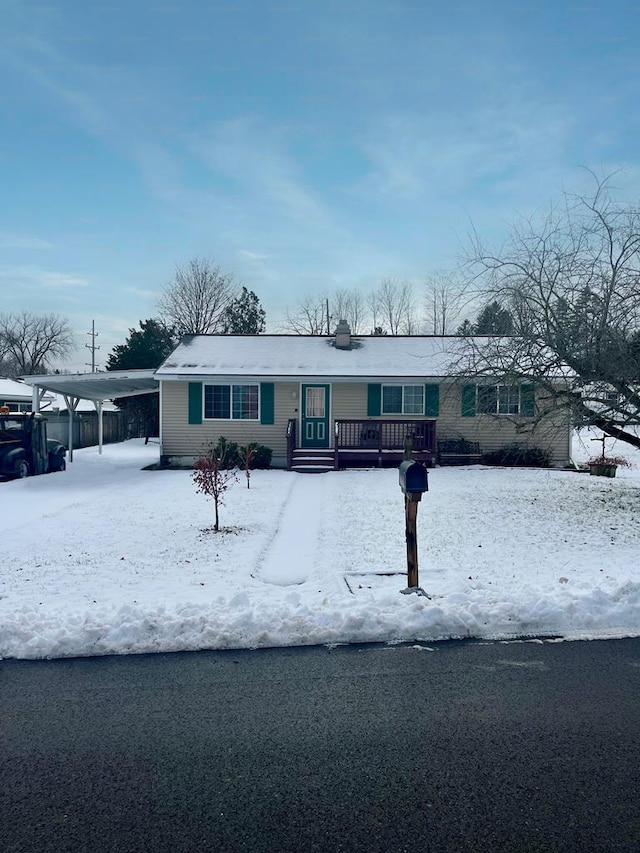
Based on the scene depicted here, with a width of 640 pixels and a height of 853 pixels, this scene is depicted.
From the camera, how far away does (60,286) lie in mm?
29172

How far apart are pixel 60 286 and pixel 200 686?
2982 cm

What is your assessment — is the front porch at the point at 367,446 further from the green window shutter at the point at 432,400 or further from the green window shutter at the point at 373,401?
the green window shutter at the point at 432,400

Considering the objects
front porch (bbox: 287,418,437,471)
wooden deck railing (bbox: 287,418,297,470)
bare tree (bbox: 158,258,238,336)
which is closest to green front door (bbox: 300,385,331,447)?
wooden deck railing (bbox: 287,418,297,470)

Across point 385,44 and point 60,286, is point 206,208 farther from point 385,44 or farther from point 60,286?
point 60,286

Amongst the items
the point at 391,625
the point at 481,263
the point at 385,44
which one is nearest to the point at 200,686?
the point at 391,625

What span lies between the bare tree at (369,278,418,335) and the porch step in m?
27.4

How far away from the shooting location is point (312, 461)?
1652 centimetres

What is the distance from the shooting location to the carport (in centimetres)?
1628

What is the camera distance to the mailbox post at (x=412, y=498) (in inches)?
206

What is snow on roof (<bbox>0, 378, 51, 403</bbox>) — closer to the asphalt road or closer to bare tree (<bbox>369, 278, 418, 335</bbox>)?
the asphalt road

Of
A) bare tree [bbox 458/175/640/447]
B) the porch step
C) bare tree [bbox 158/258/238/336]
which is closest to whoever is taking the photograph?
bare tree [bbox 458/175/640/447]

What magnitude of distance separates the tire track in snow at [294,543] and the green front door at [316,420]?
17.4 feet

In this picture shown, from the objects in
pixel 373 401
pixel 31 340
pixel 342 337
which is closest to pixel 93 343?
pixel 31 340

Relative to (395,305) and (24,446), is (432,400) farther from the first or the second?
(395,305)
